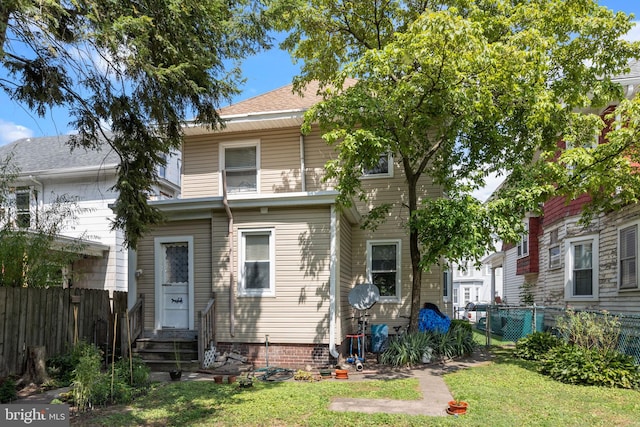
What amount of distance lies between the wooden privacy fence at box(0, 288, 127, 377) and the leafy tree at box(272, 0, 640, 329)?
20.4 ft

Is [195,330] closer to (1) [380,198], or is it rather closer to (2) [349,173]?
(2) [349,173]

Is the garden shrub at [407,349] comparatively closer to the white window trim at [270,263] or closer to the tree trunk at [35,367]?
the white window trim at [270,263]

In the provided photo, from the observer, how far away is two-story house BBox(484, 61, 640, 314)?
10727 mm

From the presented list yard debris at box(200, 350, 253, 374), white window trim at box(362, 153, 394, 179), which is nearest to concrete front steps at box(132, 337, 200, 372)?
yard debris at box(200, 350, 253, 374)

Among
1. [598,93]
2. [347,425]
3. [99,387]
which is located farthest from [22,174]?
[598,93]

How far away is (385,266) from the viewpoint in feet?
38.7

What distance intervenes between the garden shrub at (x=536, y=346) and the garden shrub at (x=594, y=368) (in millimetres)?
1582

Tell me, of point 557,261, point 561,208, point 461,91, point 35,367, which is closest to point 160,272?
point 35,367

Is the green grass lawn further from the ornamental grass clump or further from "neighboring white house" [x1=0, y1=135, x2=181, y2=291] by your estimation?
"neighboring white house" [x1=0, y1=135, x2=181, y2=291]

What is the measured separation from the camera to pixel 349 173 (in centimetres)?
926

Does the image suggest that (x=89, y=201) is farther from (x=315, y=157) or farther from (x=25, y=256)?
(x=315, y=157)

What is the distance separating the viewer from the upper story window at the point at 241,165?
1245cm

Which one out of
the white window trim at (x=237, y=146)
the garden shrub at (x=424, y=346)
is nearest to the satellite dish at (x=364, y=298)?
the garden shrub at (x=424, y=346)

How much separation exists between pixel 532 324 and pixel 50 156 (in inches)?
654
